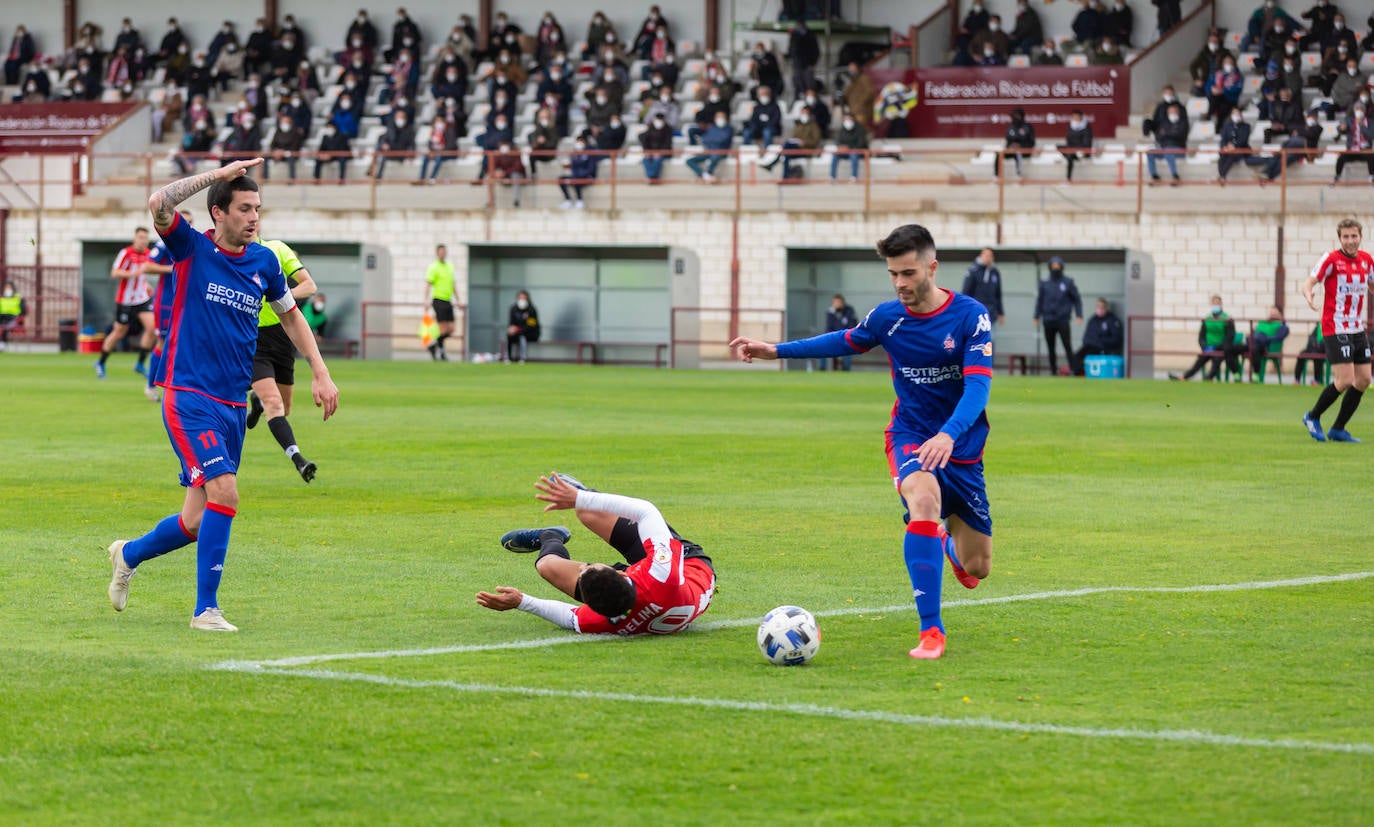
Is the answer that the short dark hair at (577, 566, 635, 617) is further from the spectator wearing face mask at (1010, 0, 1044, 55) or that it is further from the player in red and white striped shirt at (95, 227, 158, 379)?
the spectator wearing face mask at (1010, 0, 1044, 55)

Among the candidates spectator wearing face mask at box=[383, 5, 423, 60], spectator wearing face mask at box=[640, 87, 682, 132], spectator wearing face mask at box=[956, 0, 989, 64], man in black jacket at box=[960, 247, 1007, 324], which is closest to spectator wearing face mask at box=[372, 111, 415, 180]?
spectator wearing face mask at box=[383, 5, 423, 60]

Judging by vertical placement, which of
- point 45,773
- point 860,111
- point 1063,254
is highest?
point 860,111

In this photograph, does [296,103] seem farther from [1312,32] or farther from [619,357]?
A: [1312,32]

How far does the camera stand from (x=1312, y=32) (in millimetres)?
39719

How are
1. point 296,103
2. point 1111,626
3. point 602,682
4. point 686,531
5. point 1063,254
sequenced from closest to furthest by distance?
point 602,682, point 1111,626, point 686,531, point 1063,254, point 296,103

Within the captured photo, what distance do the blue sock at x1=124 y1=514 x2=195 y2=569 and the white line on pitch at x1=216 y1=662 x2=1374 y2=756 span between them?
141 centimetres

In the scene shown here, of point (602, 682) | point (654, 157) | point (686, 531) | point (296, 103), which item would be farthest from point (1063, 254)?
point (602, 682)

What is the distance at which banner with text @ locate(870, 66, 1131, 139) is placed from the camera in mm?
40594

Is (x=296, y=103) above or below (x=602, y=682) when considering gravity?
above

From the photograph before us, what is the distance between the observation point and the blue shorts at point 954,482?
8.21 metres

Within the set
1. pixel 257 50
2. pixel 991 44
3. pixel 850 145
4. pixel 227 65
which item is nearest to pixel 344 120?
pixel 257 50

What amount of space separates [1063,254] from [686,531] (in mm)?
27680

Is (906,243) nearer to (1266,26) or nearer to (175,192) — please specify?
(175,192)

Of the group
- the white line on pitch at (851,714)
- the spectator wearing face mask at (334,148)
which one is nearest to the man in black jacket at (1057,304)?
the spectator wearing face mask at (334,148)
